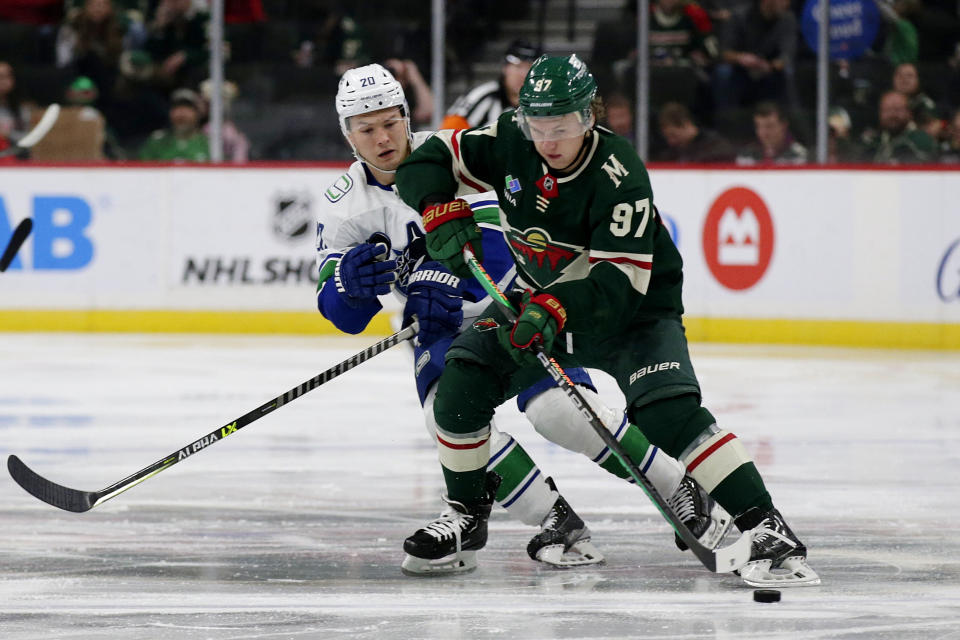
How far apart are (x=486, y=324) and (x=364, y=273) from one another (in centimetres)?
29

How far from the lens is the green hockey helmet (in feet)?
10.4

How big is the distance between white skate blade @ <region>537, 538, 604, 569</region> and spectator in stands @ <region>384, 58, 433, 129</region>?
5.09 meters

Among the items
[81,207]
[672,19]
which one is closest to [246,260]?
[81,207]

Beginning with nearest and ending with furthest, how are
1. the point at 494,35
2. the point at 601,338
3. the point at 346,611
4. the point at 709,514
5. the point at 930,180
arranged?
the point at 346,611, the point at 601,338, the point at 709,514, the point at 930,180, the point at 494,35

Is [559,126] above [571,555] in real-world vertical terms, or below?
above

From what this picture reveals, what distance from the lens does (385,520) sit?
Answer: 405 centimetres

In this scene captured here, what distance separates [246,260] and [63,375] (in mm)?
1912

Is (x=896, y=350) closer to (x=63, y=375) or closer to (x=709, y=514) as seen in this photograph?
(x=63, y=375)

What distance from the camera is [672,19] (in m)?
8.32

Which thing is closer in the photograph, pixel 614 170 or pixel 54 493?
pixel 614 170

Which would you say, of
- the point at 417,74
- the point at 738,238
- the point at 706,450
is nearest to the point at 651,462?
the point at 706,450

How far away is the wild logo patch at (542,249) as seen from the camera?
3.35 m

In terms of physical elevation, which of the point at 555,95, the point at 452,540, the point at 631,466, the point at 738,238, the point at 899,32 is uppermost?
the point at 555,95

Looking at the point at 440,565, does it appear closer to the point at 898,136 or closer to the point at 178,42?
the point at 898,136
